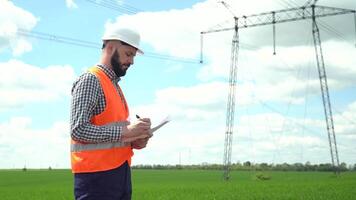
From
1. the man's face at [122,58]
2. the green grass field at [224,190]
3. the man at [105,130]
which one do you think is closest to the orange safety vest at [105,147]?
the man at [105,130]

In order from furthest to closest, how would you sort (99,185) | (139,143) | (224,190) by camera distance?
1. (224,190)
2. (139,143)
3. (99,185)

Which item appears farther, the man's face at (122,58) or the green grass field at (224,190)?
the green grass field at (224,190)

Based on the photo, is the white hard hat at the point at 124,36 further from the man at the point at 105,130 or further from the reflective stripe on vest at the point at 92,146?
the reflective stripe on vest at the point at 92,146

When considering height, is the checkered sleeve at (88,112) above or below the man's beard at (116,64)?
below

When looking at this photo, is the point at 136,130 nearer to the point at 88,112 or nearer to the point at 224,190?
the point at 88,112

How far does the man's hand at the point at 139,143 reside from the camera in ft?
11.9

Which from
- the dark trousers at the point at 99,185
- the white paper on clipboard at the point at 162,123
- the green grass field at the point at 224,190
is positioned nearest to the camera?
the dark trousers at the point at 99,185

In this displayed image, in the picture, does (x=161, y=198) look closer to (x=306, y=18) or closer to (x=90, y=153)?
(x=90, y=153)

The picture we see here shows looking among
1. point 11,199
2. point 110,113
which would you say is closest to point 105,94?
point 110,113

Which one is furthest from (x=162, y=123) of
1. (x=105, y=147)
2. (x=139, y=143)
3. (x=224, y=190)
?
(x=224, y=190)

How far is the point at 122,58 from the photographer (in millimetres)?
3654

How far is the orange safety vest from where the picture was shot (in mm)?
3400

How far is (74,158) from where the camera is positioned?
3.46 meters

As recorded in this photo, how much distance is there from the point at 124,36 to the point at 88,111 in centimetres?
56
